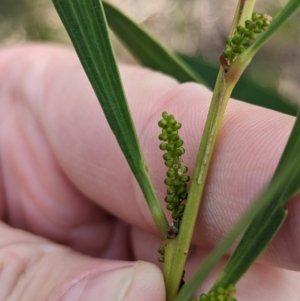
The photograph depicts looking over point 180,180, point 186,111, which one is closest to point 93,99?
point 186,111

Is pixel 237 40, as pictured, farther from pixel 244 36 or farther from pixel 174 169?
pixel 174 169

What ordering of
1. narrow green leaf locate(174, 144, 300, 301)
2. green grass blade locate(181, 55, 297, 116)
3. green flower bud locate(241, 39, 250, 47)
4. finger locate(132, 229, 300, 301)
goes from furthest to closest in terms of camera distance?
green grass blade locate(181, 55, 297, 116) < finger locate(132, 229, 300, 301) < green flower bud locate(241, 39, 250, 47) < narrow green leaf locate(174, 144, 300, 301)

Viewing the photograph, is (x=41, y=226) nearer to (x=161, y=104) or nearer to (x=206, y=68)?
(x=161, y=104)

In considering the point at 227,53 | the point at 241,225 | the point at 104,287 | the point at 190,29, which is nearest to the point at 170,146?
the point at 227,53

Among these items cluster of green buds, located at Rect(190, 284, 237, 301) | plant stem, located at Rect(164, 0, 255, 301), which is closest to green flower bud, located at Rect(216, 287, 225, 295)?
cluster of green buds, located at Rect(190, 284, 237, 301)

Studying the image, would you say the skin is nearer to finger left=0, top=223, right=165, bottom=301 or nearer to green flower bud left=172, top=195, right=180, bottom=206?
finger left=0, top=223, right=165, bottom=301

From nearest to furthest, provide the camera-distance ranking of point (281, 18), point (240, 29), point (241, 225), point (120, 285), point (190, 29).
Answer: point (241, 225)
point (281, 18)
point (240, 29)
point (120, 285)
point (190, 29)

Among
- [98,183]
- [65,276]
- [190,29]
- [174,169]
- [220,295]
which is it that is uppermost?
[190,29]

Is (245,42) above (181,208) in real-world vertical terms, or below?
above
